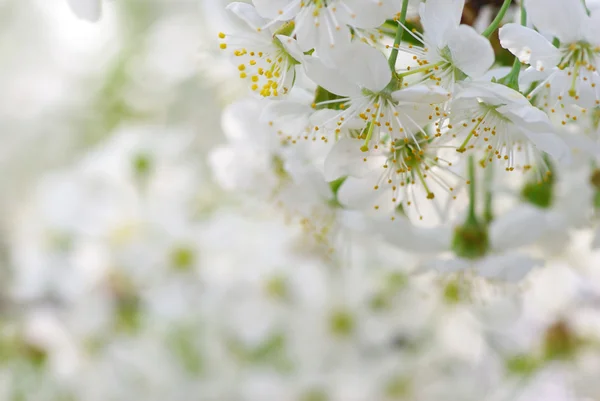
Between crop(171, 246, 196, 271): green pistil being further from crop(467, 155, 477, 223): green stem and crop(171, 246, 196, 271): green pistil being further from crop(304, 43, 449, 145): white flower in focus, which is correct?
crop(304, 43, 449, 145): white flower in focus

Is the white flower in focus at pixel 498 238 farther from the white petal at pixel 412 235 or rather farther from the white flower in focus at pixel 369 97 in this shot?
the white flower in focus at pixel 369 97

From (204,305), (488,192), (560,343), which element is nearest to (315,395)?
(204,305)

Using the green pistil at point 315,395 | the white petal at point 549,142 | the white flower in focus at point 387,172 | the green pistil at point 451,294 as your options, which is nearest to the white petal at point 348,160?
the white flower in focus at point 387,172

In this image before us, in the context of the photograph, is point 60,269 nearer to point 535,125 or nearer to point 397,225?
point 397,225

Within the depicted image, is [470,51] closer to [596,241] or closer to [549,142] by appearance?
[549,142]

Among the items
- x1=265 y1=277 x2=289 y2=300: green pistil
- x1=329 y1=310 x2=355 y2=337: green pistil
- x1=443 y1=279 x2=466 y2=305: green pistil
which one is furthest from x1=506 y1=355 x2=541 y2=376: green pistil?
x1=265 y1=277 x2=289 y2=300: green pistil
